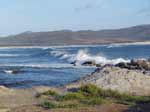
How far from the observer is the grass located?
757 inches

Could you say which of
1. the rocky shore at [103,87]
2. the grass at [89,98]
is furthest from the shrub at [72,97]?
the rocky shore at [103,87]

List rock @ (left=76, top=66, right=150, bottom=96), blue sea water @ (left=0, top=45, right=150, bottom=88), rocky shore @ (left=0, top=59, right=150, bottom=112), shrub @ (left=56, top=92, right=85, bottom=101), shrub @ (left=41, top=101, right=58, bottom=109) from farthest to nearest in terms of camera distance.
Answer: blue sea water @ (left=0, top=45, right=150, bottom=88), rock @ (left=76, top=66, right=150, bottom=96), shrub @ (left=56, top=92, right=85, bottom=101), rocky shore @ (left=0, top=59, right=150, bottom=112), shrub @ (left=41, top=101, right=58, bottom=109)

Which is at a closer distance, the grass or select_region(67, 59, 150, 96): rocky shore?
the grass

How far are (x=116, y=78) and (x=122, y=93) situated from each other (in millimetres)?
2478

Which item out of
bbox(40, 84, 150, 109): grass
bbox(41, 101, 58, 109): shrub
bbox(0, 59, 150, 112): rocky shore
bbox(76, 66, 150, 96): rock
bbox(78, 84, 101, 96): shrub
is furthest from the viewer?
bbox(76, 66, 150, 96): rock

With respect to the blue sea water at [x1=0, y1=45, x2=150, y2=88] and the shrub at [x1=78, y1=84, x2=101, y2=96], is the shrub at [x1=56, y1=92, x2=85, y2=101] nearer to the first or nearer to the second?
the shrub at [x1=78, y1=84, x2=101, y2=96]

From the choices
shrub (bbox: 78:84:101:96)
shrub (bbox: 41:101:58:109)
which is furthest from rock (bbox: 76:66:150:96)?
shrub (bbox: 41:101:58:109)

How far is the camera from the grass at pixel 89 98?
1922 cm

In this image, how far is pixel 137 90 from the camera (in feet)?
78.4

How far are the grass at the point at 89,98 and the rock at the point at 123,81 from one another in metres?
1.74

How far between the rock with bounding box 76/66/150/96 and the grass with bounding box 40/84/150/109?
5.72 feet

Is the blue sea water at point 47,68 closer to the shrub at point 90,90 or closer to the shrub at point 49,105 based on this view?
the shrub at point 90,90

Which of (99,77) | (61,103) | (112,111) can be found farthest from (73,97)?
(99,77)

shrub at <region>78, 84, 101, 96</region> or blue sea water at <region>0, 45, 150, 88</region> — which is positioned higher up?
shrub at <region>78, 84, 101, 96</region>
